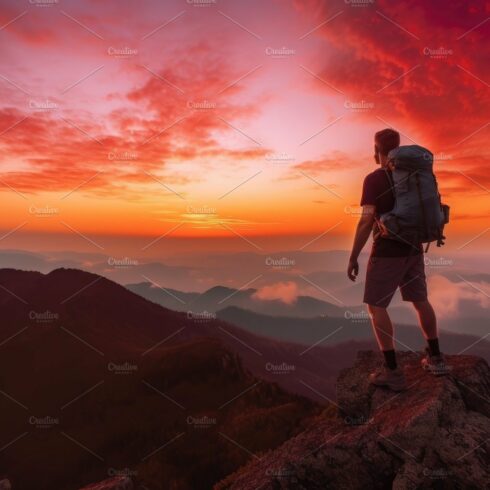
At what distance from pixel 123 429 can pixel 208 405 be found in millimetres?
8073

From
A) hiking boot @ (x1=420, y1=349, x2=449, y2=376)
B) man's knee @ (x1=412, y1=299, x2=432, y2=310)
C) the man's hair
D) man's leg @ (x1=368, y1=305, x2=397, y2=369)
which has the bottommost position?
hiking boot @ (x1=420, y1=349, x2=449, y2=376)

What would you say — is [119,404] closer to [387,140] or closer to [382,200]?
[382,200]

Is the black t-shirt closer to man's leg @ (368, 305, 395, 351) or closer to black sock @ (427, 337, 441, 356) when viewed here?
man's leg @ (368, 305, 395, 351)

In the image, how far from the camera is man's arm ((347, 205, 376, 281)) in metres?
5.90

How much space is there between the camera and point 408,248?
5.98 meters

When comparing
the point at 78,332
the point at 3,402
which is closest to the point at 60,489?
the point at 3,402

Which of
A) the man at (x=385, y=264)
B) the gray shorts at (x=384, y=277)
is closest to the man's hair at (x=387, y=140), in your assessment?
the man at (x=385, y=264)

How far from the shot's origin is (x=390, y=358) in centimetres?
622

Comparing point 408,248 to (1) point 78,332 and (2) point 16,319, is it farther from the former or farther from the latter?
(2) point 16,319

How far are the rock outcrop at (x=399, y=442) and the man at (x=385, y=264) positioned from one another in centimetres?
45

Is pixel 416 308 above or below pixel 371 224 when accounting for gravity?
below

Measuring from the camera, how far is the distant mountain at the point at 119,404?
992 inches

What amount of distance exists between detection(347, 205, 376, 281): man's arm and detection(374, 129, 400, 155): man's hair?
913mm

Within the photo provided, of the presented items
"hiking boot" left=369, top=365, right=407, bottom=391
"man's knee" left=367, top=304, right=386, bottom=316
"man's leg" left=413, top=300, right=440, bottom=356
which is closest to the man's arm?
"man's knee" left=367, top=304, right=386, bottom=316
